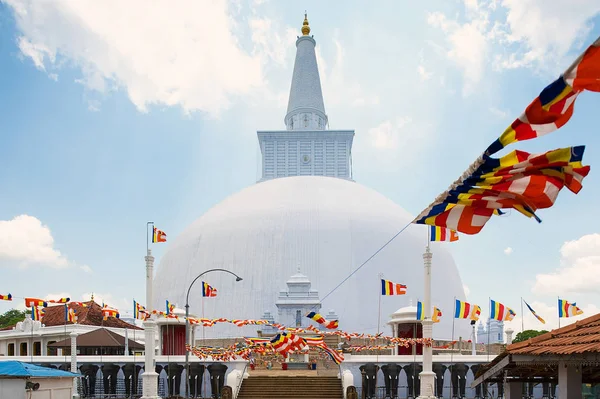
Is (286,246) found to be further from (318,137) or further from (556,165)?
(556,165)

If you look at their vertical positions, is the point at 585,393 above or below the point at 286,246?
below

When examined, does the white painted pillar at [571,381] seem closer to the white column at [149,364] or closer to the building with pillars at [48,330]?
the white column at [149,364]

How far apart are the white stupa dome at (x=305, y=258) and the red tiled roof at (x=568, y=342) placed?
35.2 metres

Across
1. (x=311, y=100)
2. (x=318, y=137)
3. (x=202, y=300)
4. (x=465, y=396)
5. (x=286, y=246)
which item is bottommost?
(x=465, y=396)

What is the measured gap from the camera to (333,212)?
2010 inches

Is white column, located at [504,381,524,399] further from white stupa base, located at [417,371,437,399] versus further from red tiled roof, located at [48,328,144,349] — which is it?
red tiled roof, located at [48,328,144,349]

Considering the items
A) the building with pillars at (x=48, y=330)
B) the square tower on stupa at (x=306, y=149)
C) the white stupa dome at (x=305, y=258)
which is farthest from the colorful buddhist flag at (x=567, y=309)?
the square tower on stupa at (x=306, y=149)

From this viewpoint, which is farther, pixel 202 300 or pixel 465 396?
pixel 202 300

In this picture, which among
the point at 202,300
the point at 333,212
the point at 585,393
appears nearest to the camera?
the point at 585,393

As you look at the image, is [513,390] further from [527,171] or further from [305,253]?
[305,253]

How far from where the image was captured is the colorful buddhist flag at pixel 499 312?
3209 cm

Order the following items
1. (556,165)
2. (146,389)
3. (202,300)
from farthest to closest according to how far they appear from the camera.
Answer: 1. (202,300)
2. (146,389)
3. (556,165)

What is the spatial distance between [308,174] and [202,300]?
2251 cm

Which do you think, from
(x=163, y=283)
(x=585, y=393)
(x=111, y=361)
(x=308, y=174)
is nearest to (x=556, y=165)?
(x=585, y=393)
